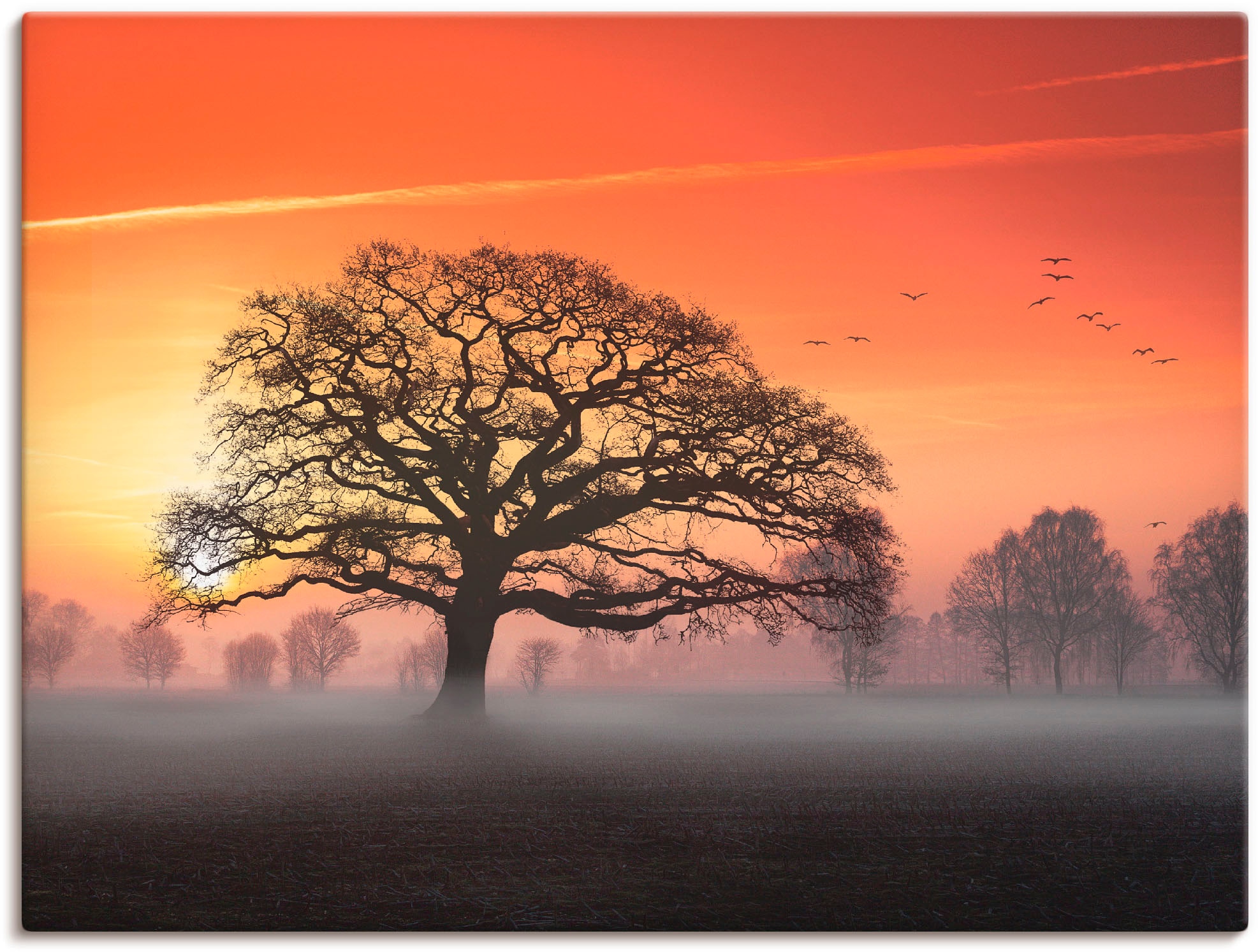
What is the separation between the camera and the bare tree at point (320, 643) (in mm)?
9375

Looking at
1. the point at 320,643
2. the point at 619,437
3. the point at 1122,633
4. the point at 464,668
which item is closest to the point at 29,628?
the point at 320,643

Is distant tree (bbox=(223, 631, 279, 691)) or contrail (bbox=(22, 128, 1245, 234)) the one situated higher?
contrail (bbox=(22, 128, 1245, 234))

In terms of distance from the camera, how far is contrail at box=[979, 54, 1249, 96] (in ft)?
26.6

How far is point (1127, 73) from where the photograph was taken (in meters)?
8.16

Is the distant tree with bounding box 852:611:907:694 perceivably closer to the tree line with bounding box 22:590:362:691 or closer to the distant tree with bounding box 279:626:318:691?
the tree line with bounding box 22:590:362:691

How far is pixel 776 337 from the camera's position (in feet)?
28.9

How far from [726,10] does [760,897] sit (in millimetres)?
6598

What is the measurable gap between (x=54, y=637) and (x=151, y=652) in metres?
0.97

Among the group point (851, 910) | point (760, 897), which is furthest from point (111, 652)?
point (851, 910)

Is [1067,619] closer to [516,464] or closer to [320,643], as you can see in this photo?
[516,464]

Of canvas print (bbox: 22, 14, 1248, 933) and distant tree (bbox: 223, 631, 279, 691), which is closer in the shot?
canvas print (bbox: 22, 14, 1248, 933)

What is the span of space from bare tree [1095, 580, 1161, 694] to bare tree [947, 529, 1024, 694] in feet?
3.78

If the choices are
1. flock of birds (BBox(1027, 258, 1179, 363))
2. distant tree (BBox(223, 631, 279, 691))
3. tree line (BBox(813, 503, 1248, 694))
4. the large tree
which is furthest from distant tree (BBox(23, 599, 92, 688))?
flock of birds (BBox(1027, 258, 1179, 363))

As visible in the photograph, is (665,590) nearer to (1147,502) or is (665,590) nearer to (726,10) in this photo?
(1147,502)
